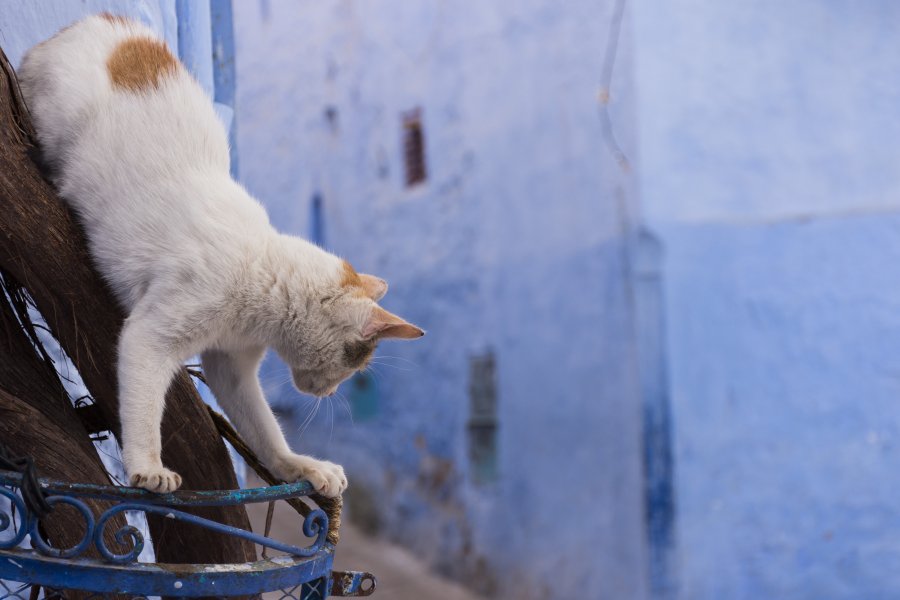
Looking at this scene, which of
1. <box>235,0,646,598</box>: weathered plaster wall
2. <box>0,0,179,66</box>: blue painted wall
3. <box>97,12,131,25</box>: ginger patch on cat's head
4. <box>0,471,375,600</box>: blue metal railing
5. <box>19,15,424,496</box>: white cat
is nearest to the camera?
<box>0,471,375,600</box>: blue metal railing

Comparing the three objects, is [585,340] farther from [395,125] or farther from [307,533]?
[307,533]

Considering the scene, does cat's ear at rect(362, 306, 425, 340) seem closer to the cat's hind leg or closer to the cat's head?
the cat's head

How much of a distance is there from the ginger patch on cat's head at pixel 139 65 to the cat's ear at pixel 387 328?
0.51 meters

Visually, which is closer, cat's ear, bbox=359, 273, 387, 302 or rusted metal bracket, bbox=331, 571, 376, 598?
rusted metal bracket, bbox=331, 571, 376, 598

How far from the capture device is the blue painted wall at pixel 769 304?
4352 mm

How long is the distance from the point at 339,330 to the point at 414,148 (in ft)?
17.5

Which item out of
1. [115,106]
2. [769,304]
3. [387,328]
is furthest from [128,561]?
[769,304]

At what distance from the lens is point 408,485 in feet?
21.3

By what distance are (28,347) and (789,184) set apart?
13.2 ft

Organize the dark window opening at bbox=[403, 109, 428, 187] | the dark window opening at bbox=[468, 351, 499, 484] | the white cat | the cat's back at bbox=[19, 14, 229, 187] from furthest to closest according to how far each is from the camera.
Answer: the dark window opening at bbox=[403, 109, 428, 187], the dark window opening at bbox=[468, 351, 499, 484], the cat's back at bbox=[19, 14, 229, 187], the white cat

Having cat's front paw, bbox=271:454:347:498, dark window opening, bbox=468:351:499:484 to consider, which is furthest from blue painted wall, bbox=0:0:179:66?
dark window opening, bbox=468:351:499:484

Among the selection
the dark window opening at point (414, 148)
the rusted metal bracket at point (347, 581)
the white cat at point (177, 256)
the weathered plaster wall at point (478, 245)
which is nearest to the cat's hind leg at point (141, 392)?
the white cat at point (177, 256)

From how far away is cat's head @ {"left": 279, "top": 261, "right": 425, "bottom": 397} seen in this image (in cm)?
129

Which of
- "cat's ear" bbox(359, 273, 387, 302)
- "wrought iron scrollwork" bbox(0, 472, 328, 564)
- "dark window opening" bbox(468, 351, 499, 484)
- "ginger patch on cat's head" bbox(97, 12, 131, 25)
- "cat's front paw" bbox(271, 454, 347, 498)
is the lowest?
"dark window opening" bbox(468, 351, 499, 484)
